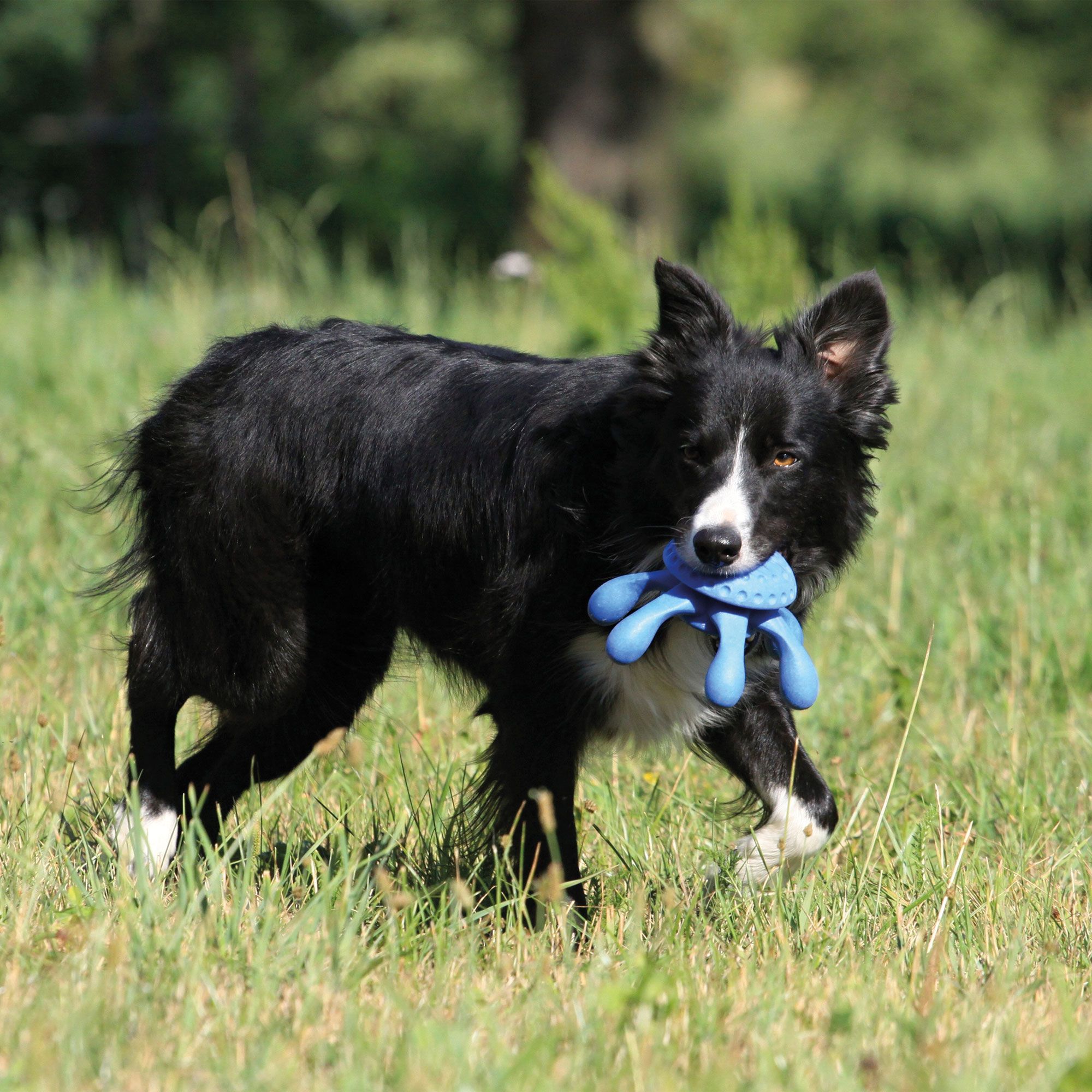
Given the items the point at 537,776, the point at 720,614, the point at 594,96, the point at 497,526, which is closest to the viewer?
the point at 720,614

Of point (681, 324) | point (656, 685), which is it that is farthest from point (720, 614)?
point (681, 324)

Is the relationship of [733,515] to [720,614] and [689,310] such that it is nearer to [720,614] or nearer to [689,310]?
[720,614]

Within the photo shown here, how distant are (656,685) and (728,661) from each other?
40cm

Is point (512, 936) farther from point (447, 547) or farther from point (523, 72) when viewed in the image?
point (523, 72)

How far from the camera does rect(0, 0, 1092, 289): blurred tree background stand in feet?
39.7

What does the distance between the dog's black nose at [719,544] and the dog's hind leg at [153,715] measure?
1.63m

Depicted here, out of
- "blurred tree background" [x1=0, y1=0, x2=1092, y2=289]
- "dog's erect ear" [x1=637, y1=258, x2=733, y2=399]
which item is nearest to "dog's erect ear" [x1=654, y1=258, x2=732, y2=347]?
"dog's erect ear" [x1=637, y1=258, x2=733, y2=399]

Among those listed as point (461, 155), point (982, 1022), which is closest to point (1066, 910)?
point (982, 1022)

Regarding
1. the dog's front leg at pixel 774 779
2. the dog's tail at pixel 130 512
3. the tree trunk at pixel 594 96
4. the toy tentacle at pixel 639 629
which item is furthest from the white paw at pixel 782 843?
the tree trunk at pixel 594 96

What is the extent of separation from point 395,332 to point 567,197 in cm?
439

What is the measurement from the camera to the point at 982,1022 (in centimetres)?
261

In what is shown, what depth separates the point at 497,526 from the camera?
3.46 meters

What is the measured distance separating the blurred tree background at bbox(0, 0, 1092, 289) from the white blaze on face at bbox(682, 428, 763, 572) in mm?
5421

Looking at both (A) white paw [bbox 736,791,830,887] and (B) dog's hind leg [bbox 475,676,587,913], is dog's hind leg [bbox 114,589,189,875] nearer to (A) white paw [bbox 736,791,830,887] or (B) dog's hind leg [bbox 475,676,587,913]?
(B) dog's hind leg [bbox 475,676,587,913]
